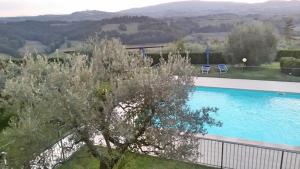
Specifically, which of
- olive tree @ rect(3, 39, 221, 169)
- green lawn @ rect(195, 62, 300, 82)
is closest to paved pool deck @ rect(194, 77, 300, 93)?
green lawn @ rect(195, 62, 300, 82)

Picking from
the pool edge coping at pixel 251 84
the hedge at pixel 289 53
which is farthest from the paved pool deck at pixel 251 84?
the hedge at pixel 289 53

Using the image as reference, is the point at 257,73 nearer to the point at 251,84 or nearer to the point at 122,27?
the point at 251,84

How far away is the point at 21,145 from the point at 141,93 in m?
2.50

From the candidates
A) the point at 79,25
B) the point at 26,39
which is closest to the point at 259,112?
the point at 26,39

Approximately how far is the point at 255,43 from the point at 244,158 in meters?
14.6

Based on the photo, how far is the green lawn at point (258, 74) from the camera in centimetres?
2107

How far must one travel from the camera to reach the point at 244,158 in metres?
10.1

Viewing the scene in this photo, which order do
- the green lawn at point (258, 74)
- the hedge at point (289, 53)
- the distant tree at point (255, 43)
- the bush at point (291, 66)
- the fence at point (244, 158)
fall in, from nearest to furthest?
1. the fence at point (244, 158)
2. the green lawn at point (258, 74)
3. the bush at point (291, 66)
4. the distant tree at point (255, 43)
5. the hedge at point (289, 53)

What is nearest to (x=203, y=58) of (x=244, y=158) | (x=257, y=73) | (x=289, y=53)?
(x=257, y=73)

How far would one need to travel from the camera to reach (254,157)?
1012 centimetres

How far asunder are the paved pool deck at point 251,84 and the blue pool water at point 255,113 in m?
0.31

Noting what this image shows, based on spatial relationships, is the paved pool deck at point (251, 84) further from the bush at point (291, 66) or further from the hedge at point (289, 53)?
the hedge at point (289, 53)

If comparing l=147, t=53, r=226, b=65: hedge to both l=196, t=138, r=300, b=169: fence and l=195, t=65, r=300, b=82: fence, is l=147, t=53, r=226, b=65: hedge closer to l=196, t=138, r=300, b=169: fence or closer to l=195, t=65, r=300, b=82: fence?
l=195, t=65, r=300, b=82: fence

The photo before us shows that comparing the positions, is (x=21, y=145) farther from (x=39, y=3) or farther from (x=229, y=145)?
(x=39, y=3)
